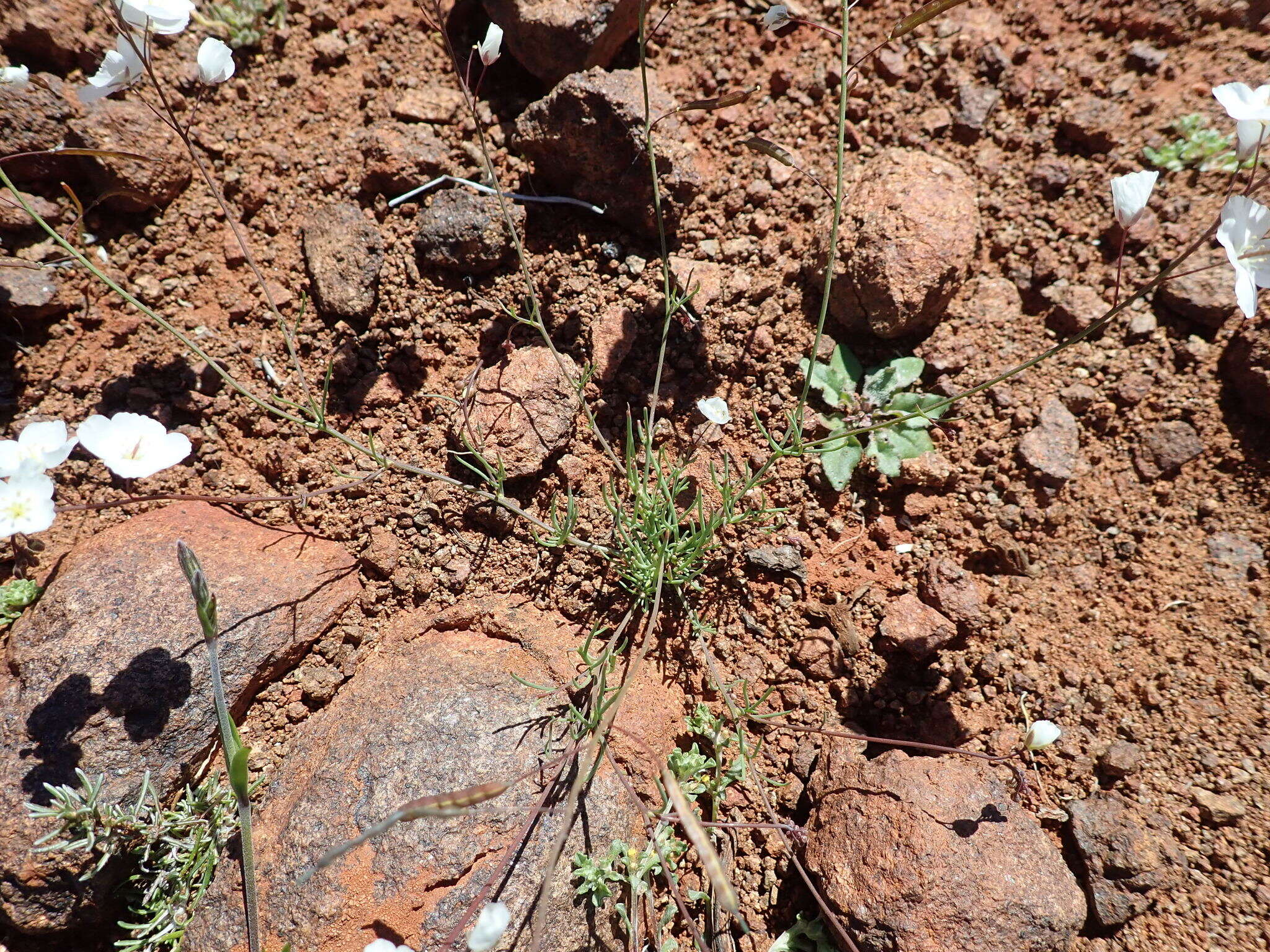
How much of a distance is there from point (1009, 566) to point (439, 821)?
214 centimetres

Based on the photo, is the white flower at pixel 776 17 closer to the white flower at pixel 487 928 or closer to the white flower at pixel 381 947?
the white flower at pixel 487 928

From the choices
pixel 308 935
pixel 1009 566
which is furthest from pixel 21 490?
pixel 1009 566

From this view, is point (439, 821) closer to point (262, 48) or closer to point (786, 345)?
point (786, 345)

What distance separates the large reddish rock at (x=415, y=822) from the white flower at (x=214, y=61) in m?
2.02

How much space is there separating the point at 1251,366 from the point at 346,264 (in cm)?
343

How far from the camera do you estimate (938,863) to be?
205 centimetres

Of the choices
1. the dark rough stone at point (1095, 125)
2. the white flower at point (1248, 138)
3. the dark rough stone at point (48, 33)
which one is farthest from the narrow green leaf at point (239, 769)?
the dark rough stone at point (1095, 125)

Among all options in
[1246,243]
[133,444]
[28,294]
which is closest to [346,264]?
[133,444]

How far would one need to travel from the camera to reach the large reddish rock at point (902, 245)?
2.68m

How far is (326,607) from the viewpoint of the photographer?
2508mm

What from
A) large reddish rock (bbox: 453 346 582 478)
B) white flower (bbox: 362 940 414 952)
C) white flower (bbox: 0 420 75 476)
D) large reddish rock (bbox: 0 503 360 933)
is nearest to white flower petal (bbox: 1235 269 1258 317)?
large reddish rock (bbox: 453 346 582 478)

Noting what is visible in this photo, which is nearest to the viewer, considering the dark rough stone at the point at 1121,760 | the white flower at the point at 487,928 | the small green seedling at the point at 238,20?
the white flower at the point at 487,928

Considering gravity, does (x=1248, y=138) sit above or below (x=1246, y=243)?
A: above

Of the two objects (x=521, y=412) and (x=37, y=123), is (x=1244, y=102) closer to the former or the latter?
(x=521, y=412)
